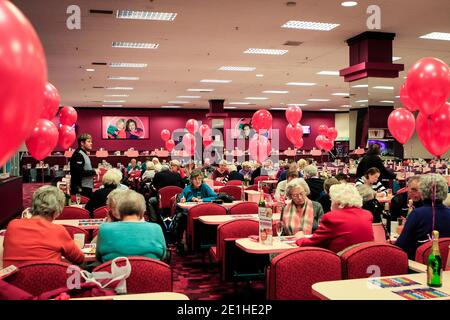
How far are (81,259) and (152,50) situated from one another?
23.1 feet

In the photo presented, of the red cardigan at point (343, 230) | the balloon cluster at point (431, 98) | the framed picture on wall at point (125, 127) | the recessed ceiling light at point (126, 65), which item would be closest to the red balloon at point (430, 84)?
the balloon cluster at point (431, 98)

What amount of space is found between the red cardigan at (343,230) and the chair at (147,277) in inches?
53.7

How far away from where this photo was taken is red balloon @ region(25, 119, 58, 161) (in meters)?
6.06

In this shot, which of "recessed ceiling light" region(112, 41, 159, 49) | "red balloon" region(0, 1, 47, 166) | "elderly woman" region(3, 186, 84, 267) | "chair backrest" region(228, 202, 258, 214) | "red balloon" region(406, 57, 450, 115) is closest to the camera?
"red balloon" region(0, 1, 47, 166)

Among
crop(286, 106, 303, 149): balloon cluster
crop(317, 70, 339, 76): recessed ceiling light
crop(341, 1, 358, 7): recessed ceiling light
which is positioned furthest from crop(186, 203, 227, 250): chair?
crop(317, 70, 339, 76): recessed ceiling light

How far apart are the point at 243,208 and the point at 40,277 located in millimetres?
3563

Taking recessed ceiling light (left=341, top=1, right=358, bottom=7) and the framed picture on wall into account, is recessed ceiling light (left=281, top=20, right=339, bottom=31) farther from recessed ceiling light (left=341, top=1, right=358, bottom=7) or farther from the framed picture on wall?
the framed picture on wall

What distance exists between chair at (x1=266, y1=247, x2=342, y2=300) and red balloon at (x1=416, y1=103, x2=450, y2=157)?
260 cm

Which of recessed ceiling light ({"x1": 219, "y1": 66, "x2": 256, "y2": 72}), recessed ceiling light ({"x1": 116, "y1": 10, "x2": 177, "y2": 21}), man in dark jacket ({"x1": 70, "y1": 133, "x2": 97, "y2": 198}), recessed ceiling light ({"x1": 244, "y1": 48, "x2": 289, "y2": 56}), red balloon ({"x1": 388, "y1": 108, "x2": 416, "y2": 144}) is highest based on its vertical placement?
recessed ceiling light ({"x1": 219, "y1": 66, "x2": 256, "y2": 72})

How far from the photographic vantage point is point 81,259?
3.43 metres

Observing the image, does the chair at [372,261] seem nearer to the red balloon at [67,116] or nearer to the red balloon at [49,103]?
the red balloon at [49,103]

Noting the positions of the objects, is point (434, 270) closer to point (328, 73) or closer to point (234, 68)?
point (234, 68)

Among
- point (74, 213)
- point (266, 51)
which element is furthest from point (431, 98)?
point (266, 51)

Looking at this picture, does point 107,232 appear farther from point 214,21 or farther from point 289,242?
point 214,21
